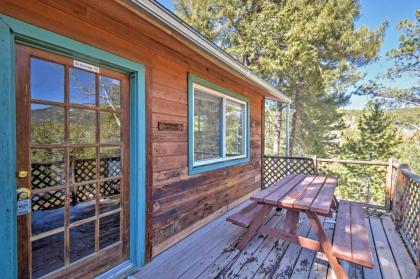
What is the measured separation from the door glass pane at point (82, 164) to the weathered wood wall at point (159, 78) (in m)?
0.49

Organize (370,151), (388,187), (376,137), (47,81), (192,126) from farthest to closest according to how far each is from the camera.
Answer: (370,151), (376,137), (388,187), (192,126), (47,81)

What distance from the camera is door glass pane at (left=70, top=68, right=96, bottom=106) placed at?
167cm

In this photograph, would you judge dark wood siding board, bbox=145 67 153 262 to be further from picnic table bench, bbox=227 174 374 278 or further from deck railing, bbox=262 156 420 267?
deck railing, bbox=262 156 420 267

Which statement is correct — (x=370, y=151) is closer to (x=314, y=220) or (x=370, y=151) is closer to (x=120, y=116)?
(x=314, y=220)

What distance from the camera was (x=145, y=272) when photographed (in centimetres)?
204

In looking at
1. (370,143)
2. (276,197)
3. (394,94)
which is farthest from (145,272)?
(370,143)

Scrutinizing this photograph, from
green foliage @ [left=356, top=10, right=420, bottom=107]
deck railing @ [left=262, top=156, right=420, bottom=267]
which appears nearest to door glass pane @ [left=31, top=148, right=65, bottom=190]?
deck railing @ [left=262, top=156, right=420, bottom=267]

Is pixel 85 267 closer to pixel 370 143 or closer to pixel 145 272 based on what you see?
pixel 145 272

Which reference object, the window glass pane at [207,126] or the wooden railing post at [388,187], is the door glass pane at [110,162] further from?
the wooden railing post at [388,187]

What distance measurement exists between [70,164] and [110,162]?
34cm

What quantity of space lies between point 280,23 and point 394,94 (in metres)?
7.69

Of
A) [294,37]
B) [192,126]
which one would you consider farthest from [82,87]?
[294,37]

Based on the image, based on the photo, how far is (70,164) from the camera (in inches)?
65.6

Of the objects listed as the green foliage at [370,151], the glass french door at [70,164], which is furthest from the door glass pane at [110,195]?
the green foliage at [370,151]
